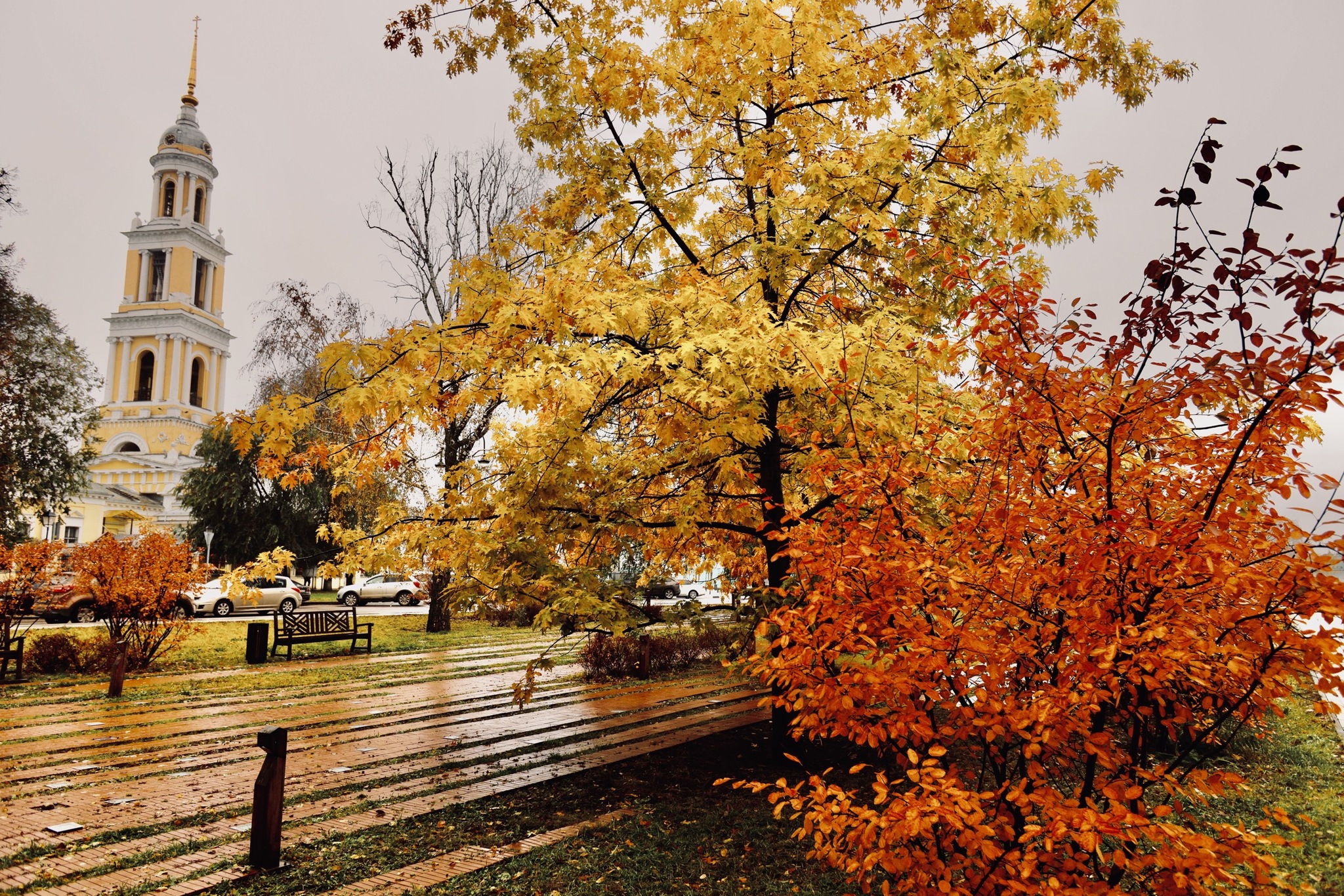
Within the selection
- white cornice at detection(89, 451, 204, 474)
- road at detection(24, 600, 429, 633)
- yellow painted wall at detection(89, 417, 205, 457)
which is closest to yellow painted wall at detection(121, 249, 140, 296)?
yellow painted wall at detection(89, 417, 205, 457)

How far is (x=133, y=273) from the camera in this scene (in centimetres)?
6656

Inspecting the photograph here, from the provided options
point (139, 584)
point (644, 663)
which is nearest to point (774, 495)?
point (644, 663)

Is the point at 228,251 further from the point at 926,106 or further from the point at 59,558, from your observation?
the point at 926,106

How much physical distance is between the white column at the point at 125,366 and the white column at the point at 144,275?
419 centimetres

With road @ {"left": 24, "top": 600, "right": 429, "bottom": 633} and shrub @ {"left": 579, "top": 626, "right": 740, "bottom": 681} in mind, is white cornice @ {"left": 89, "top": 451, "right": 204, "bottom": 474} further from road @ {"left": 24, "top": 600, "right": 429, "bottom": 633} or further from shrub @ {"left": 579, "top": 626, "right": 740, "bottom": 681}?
shrub @ {"left": 579, "top": 626, "right": 740, "bottom": 681}

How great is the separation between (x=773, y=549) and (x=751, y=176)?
10.1 feet

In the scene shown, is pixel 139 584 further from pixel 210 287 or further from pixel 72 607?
pixel 210 287

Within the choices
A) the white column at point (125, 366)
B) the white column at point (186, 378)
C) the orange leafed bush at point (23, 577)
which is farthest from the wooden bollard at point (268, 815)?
the white column at point (125, 366)

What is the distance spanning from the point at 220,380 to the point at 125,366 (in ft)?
22.6

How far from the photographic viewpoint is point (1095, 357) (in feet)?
11.7

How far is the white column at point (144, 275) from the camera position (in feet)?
217

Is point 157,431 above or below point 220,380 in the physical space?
below

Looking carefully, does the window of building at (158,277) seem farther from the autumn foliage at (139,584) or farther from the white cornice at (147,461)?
the autumn foliage at (139,584)

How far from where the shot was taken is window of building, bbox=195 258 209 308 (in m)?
69.4
